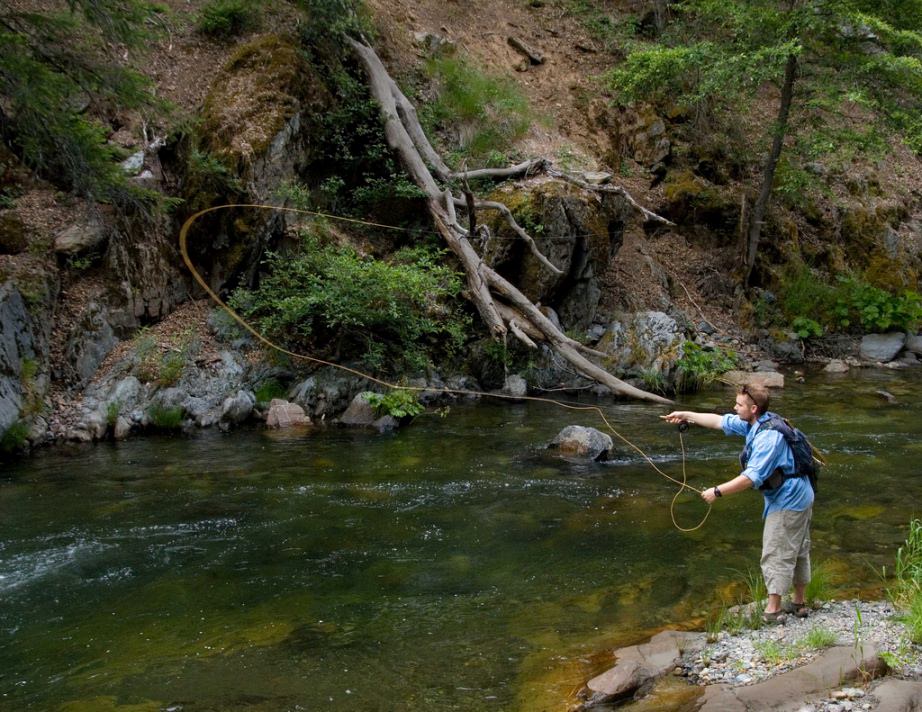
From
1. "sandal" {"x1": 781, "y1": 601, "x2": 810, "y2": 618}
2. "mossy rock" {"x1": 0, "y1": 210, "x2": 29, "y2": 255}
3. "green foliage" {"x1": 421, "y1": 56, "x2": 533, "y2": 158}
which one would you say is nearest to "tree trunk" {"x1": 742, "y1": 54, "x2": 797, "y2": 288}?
"green foliage" {"x1": 421, "y1": 56, "x2": 533, "y2": 158}

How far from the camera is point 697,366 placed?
13.6 metres

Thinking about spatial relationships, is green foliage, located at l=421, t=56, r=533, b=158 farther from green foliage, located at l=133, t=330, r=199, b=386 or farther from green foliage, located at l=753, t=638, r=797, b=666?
green foliage, located at l=753, t=638, r=797, b=666

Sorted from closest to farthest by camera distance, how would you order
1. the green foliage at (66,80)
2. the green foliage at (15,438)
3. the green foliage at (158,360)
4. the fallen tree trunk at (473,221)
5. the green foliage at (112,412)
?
the green foliage at (66,80), the green foliage at (15,438), the green foliage at (112,412), the green foliage at (158,360), the fallen tree trunk at (473,221)

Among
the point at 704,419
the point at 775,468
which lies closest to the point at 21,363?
the point at 704,419

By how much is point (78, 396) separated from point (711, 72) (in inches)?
477

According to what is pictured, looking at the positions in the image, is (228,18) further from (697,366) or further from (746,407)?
(746,407)

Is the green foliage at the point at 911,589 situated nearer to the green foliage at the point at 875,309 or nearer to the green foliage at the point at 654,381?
the green foliage at the point at 654,381

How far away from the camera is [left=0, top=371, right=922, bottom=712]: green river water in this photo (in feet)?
15.3

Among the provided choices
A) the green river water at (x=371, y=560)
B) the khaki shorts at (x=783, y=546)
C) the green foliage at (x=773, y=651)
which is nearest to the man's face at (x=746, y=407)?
the khaki shorts at (x=783, y=546)

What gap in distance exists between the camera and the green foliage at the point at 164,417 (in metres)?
10.7

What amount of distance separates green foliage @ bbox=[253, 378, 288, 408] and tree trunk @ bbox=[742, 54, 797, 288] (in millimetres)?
10589

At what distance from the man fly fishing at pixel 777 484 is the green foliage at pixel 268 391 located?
7.89 metres

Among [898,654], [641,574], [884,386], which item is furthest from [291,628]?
[884,386]

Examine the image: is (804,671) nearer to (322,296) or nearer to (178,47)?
Answer: (322,296)
